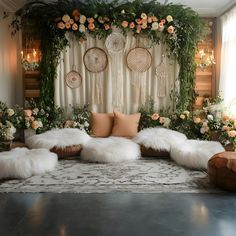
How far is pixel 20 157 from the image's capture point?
11.6 feet

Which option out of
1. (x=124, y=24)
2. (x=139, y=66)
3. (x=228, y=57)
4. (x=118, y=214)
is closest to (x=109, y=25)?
(x=124, y=24)

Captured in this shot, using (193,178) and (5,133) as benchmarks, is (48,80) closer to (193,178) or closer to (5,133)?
(5,133)

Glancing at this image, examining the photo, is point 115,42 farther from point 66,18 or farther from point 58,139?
point 58,139

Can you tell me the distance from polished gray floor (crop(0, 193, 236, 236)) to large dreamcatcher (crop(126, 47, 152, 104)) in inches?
104

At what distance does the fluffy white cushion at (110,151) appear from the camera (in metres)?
4.01

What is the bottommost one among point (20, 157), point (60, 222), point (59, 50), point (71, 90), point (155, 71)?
point (60, 222)

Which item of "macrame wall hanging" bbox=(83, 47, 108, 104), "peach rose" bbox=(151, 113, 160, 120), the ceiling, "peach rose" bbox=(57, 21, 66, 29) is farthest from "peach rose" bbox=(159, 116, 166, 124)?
"peach rose" bbox=(57, 21, 66, 29)

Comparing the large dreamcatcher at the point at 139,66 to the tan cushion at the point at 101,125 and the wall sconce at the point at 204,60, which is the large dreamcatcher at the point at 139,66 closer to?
the tan cushion at the point at 101,125

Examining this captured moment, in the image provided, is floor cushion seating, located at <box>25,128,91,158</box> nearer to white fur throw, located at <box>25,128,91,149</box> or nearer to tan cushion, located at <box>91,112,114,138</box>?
white fur throw, located at <box>25,128,91,149</box>

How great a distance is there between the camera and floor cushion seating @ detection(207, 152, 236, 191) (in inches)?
117

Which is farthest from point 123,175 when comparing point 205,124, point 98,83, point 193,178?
point 98,83

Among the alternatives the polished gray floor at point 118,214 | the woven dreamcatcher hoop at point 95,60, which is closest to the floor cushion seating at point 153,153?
the polished gray floor at point 118,214

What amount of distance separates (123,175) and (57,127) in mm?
1973

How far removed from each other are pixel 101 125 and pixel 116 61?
1.18 metres
